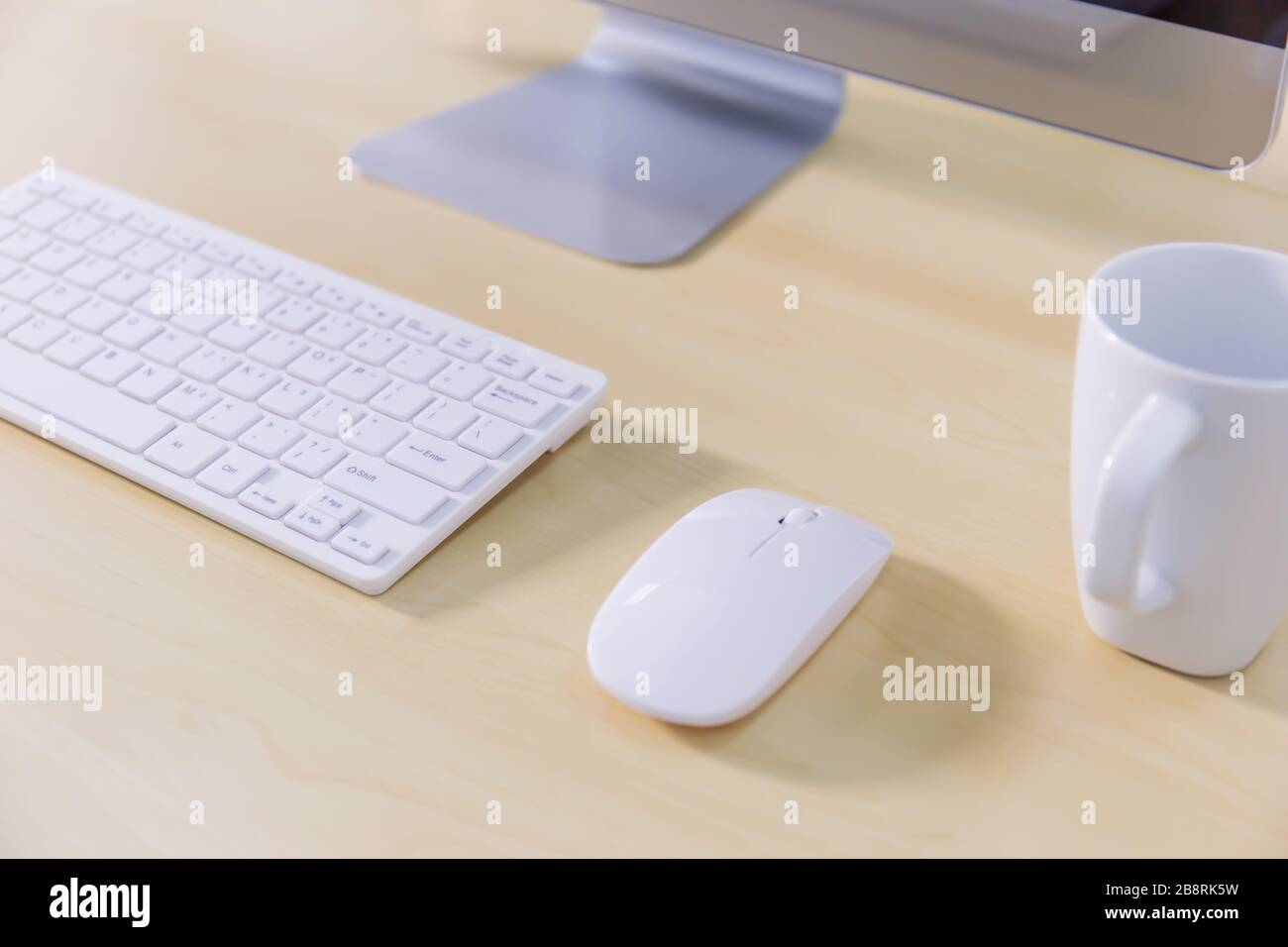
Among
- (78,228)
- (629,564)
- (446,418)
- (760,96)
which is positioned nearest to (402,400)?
(446,418)

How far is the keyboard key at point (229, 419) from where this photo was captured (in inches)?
21.0

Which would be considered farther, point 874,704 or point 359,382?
point 359,382

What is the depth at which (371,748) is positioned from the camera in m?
0.43

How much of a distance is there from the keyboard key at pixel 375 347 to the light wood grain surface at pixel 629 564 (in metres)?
0.07

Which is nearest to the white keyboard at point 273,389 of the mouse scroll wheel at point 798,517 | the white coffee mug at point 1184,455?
the mouse scroll wheel at point 798,517

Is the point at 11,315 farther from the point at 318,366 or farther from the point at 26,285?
the point at 318,366

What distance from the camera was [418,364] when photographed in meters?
0.57

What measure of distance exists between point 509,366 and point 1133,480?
280 millimetres

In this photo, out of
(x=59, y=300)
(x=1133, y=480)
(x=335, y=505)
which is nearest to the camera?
(x=1133, y=480)

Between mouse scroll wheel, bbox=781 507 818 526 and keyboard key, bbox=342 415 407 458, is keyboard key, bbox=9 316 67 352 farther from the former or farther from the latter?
mouse scroll wheel, bbox=781 507 818 526

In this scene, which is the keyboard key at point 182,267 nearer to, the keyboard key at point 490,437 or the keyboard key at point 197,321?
the keyboard key at point 197,321

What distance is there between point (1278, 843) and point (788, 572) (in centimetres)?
18

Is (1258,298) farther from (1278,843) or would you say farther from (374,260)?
(374,260)

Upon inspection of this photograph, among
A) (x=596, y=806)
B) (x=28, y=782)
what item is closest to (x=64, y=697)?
(x=28, y=782)
